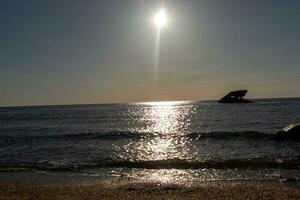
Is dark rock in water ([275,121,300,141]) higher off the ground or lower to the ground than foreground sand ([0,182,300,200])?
higher

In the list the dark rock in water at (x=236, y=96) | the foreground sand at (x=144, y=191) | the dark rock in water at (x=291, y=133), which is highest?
the dark rock in water at (x=236, y=96)

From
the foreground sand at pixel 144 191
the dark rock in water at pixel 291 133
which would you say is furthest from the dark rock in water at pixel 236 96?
the foreground sand at pixel 144 191

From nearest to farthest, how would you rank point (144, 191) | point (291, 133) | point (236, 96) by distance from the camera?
point (144, 191) < point (291, 133) < point (236, 96)

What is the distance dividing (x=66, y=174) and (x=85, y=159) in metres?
5.02

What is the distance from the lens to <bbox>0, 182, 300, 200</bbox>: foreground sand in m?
13.8

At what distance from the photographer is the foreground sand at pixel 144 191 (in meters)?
13.8

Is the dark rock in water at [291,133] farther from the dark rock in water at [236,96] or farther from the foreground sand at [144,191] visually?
the dark rock in water at [236,96]

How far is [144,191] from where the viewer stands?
14844 mm

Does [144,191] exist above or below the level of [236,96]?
below

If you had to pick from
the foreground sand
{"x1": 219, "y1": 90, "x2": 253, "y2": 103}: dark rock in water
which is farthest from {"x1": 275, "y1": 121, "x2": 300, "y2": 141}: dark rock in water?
{"x1": 219, "y1": 90, "x2": 253, "y2": 103}: dark rock in water

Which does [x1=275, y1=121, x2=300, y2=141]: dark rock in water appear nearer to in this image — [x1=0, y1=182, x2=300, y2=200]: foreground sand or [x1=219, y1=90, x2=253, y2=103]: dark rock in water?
[x1=0, y1=182, x2=300, y2=200]: foreground sand

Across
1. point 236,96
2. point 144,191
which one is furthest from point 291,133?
point 236,96

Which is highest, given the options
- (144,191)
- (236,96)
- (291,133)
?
(236,96)

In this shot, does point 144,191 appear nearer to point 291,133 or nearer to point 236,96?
point 291,133
